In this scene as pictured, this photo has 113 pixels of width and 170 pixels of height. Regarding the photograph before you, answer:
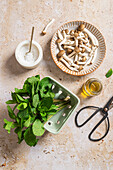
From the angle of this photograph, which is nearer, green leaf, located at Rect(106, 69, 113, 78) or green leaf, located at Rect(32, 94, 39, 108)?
green leaf, located at Rect(32, 94, 39, 108)

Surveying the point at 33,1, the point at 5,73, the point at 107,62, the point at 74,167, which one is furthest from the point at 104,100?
the point at 33,1

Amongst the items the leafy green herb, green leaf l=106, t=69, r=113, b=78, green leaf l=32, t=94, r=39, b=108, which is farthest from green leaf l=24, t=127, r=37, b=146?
green leaf l=106, t=69, r=113, b=78

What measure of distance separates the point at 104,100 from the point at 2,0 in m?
0.66

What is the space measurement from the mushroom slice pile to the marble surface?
0.19 feet

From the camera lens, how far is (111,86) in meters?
0.97

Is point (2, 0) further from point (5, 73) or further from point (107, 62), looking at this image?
point (107, 62)

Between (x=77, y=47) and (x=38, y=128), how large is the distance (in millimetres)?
398

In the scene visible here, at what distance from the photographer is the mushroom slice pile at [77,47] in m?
0.92

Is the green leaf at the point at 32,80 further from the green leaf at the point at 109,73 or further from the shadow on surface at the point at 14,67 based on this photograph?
the green leaf at the point at 109,73

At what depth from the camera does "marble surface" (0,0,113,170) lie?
92cm

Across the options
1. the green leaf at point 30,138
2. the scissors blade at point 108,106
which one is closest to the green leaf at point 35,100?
the green leaf at point 30,138

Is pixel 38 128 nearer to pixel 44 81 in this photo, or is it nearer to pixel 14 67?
pixel 44 81

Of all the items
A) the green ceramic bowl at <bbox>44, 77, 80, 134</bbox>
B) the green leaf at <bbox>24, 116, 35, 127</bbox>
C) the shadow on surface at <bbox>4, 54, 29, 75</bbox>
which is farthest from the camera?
the shadow on surface at <bbox>4, 54, 29, 75</bbox>

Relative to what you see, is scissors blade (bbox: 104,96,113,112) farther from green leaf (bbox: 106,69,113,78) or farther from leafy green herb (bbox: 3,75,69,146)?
leafy green herb (bbox: 3,75,69,146)
